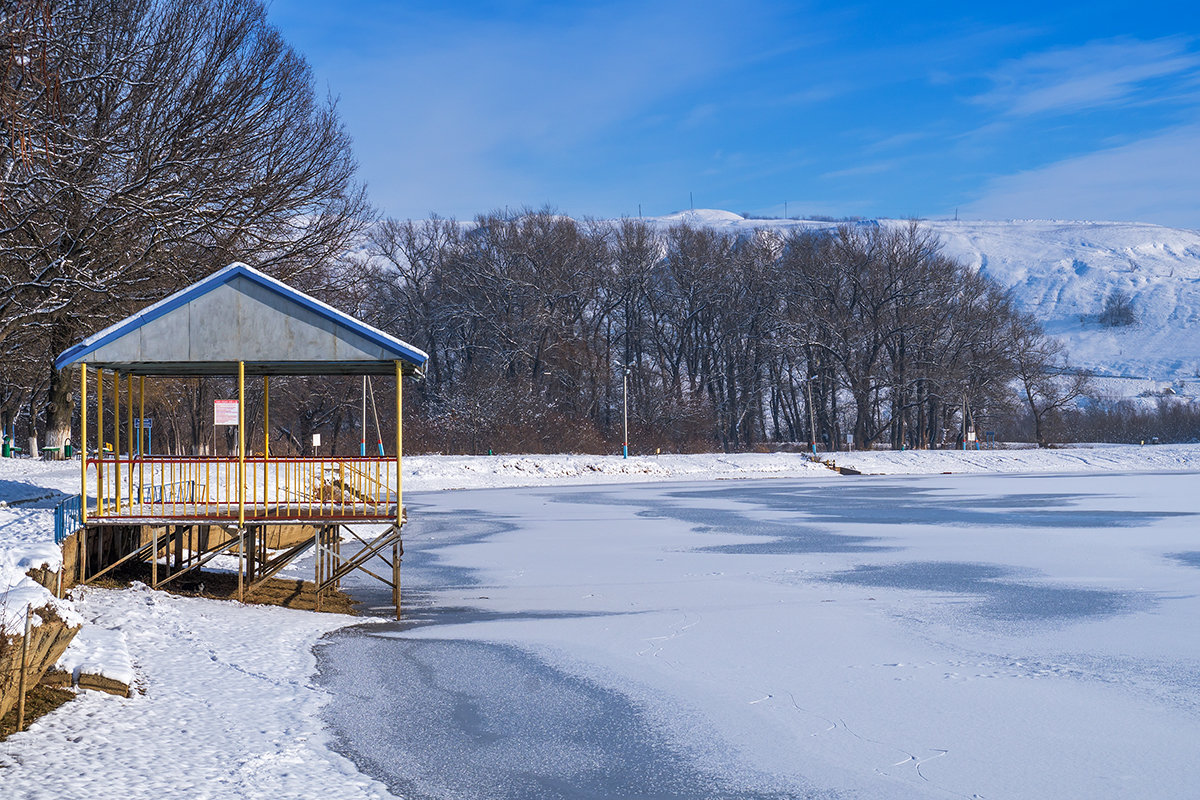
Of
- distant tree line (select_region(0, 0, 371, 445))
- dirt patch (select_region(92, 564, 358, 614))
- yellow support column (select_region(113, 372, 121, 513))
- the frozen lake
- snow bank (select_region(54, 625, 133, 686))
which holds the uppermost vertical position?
distant tree line (select_region(0, 0, 371, 445))

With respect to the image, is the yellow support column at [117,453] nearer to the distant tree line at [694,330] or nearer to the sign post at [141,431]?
the sign post at [141,431]

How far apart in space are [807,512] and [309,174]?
59.1ft

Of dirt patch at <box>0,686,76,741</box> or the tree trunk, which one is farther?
the tree trunk

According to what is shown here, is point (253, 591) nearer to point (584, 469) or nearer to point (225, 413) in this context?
point (225, 413)

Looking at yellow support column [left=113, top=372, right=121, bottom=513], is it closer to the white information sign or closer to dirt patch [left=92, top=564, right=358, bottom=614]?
dirt patch [left=92, top=564, right=358, bottom=614]

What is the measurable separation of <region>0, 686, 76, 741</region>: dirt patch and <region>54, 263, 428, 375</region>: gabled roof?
297 inches

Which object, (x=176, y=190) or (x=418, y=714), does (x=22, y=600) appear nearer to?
(x=418, y=714)

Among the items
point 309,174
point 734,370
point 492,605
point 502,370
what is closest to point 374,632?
point 492,605

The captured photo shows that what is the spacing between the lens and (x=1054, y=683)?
34.6 feet

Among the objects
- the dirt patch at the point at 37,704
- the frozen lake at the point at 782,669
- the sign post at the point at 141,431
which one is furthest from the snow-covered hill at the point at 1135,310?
the dirt patch at the point at 37,704

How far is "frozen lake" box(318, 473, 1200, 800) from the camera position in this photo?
815cm

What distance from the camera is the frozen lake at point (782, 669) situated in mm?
8148

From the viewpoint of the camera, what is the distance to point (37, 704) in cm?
862

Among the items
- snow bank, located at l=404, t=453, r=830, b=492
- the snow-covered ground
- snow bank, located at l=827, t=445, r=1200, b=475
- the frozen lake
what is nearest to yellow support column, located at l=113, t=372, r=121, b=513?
the snow-covered ground
